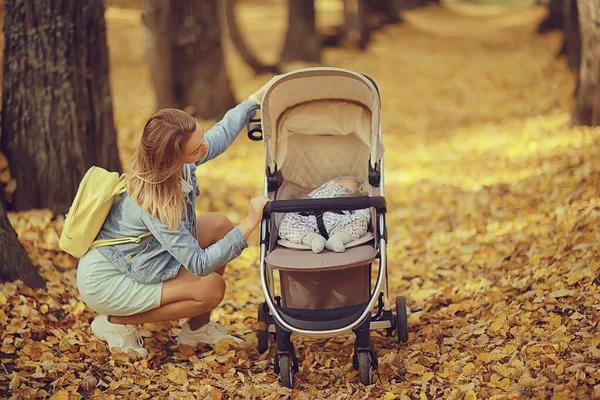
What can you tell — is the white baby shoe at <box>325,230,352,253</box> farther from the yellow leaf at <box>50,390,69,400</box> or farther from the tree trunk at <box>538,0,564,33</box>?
the tree trunk at <box>538,0,564,33</box>

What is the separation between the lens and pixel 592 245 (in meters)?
5.04

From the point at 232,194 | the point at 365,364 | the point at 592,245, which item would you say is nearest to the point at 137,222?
the point at 365,364

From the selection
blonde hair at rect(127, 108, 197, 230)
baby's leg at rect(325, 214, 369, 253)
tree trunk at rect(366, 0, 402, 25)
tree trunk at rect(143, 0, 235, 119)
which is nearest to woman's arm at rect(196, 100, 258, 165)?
blonde hair at rect(127, 108, 197, 230)

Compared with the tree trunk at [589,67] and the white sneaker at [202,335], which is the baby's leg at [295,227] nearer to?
the white sneaker at [202,335]

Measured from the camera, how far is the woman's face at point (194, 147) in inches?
157

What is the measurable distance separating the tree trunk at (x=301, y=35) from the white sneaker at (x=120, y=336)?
11072 mm

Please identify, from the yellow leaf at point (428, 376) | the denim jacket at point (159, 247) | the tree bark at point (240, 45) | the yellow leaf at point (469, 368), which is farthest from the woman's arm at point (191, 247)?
the tree bark at point (240, 45)

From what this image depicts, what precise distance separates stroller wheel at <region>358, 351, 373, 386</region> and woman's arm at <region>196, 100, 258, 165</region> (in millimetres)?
1494

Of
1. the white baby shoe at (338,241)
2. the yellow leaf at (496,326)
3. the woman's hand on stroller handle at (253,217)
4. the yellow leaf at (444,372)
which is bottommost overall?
the yellow leaf at (444,372)

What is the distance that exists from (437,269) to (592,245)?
1.23 metres

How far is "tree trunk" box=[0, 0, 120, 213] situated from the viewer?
18.9ft

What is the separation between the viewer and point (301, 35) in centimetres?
1518

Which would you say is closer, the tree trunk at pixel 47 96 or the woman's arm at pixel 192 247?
the woman's arm at pixel 192 247

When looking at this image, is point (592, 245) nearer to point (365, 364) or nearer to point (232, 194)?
point (365, 364)
